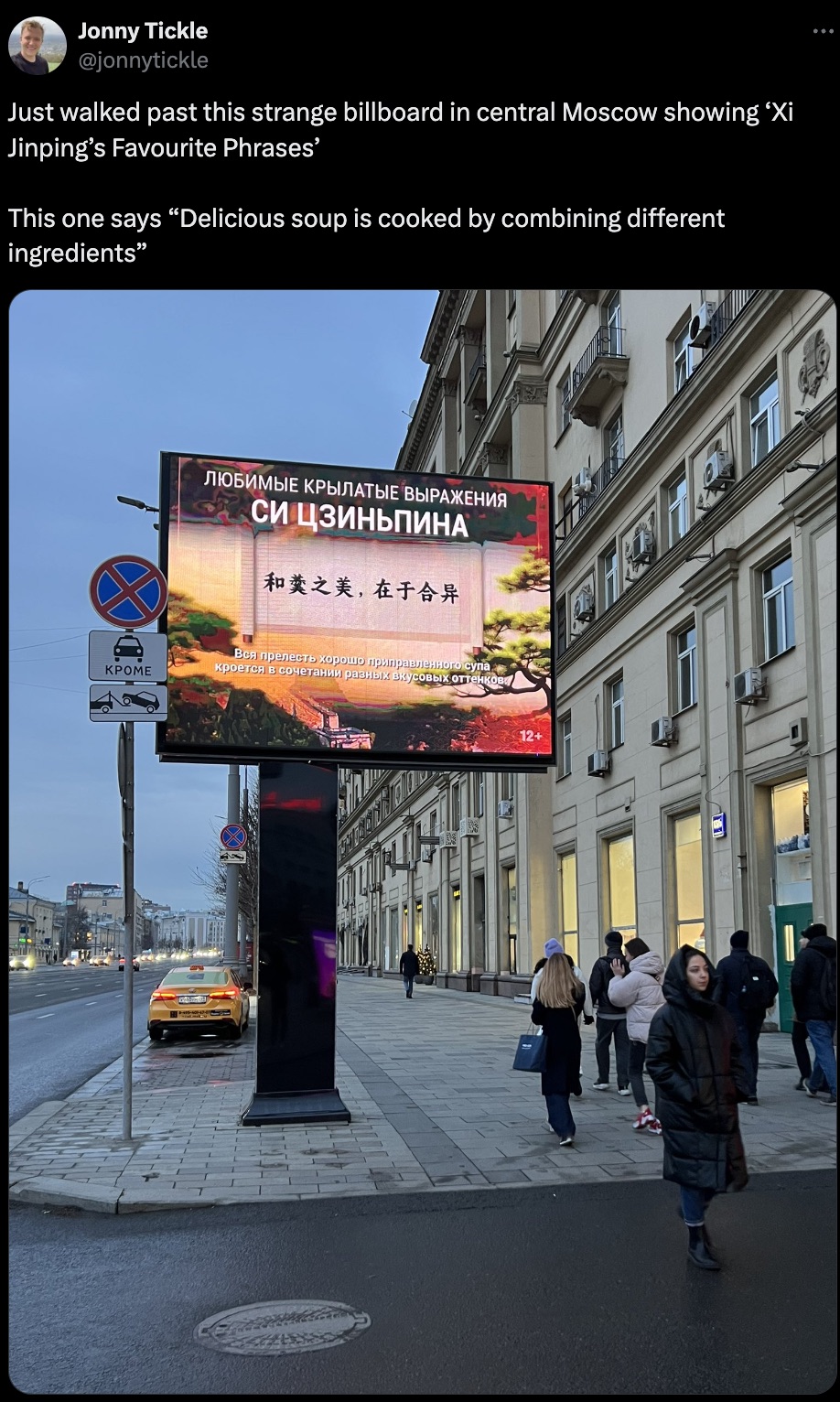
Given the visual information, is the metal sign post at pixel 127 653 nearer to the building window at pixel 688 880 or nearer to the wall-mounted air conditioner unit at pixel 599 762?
the building window at pixel 688 880

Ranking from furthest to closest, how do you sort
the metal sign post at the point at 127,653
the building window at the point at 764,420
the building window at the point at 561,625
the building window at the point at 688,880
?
the building window at the point at 561,625 < the building window at the point at 688,880 < the building window at the point at 764,420 < the metal sign post at the point at 127,653

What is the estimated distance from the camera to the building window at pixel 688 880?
20.2m

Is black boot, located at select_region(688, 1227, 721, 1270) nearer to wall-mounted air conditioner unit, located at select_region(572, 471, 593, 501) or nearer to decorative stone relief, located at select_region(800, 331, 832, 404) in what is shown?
decorative stone relief, located at select_region(800, 331, 832, 404)

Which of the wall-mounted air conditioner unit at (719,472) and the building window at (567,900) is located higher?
the wall-mounted air conditioner unit at (719,472)

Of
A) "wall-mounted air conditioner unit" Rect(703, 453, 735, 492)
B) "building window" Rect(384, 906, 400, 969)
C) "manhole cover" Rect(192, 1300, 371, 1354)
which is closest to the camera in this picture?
"manhole cover" Rect(192, 1300, 371, 1354)

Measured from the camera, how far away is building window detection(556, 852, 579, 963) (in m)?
28.6

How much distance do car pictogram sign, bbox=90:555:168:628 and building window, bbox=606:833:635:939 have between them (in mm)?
16115

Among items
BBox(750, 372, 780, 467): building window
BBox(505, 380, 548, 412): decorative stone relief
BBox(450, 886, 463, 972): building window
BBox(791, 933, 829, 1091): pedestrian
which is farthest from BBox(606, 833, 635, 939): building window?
BBox(450, 886, 463, 972): building window

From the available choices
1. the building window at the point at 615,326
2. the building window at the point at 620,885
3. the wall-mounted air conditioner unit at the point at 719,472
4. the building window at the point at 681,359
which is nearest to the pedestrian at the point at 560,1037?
the wall-mounted air conditioner unit at the point at 719,472

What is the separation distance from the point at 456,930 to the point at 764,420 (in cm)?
2872

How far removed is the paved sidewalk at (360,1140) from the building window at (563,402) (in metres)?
19.0
